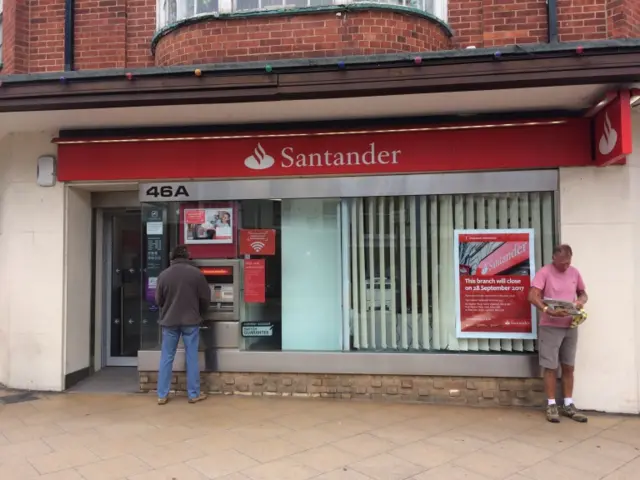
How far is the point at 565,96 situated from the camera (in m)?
5.16

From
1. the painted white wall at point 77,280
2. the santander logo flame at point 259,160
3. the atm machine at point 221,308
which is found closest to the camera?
the santander logo flame at point 259,160

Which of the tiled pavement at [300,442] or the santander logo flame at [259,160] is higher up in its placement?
the santander logo flame at [259,160]

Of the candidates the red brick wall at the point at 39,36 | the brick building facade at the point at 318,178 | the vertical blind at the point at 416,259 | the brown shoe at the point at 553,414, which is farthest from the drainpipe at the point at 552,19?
the red brick wall at the point at 39,36

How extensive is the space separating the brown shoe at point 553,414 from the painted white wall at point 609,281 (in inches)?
19.1

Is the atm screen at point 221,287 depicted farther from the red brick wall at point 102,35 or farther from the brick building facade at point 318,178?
the red brick wall at point 102,35

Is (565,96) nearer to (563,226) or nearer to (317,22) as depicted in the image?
(563,226)

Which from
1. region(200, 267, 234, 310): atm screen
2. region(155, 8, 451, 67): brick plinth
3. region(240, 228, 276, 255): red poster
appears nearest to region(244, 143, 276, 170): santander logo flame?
region(240, 228, 276, 255): red poster

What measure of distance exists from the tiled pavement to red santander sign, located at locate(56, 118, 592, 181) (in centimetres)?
258

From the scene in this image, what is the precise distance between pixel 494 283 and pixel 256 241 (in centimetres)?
276

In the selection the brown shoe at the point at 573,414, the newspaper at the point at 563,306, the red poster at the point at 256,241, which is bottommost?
the brown shoe at the point at 573,414

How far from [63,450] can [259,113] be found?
3.68m

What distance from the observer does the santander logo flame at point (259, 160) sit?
6.05 m

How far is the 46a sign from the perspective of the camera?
6250 millimetres

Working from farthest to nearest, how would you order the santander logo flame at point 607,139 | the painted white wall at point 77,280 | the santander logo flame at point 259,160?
the painted white wall at point 77,280, the santander logo flame at point 259,160, the santander logo flame at point 607,139
